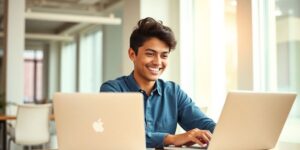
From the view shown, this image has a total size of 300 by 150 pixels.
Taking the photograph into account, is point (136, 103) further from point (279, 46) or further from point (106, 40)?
point (106, 40)

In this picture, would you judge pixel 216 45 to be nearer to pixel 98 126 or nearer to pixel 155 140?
pixel 155 140

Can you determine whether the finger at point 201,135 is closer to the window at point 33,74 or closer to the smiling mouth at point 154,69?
the smiling mouth at point 154,69

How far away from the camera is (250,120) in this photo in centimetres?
141

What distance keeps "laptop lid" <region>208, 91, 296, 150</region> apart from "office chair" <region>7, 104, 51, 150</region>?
362 cm

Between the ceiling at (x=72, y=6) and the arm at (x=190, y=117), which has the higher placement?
the ceiling at (x=72, y=6)

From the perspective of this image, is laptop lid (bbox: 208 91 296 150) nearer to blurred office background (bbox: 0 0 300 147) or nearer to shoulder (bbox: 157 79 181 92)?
shoulder (bbox: 157 79 181 92)

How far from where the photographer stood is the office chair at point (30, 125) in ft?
15.2

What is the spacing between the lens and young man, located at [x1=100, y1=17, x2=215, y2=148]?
1.66 m

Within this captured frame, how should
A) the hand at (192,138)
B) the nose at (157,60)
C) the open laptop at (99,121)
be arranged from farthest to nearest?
1. the nose at (157,60)
2. the hand at (192,138)
3. the open laptop at (99,121)

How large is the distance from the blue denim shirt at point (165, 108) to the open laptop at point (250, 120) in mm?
419

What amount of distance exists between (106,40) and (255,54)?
5.90 m

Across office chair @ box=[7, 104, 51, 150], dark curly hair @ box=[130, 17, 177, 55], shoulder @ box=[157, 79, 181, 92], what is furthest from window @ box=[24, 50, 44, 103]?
dark curly hair @ box=[130, 17, 177, 55]

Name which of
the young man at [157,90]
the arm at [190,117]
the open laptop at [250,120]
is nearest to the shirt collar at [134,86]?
the young man at [157,90]

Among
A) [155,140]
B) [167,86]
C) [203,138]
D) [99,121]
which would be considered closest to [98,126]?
[99,121]
